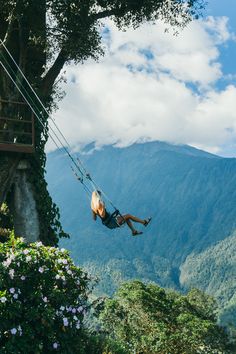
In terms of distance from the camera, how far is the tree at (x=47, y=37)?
72.2ft

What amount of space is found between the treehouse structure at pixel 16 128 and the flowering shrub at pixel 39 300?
8114 millimetres

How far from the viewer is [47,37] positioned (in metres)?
24.5

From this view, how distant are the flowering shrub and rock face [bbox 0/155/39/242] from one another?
8602 millimetres

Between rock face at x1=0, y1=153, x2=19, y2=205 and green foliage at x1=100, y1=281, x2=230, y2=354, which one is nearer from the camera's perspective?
rock face at x1=0, y1=153, x2=19, y2=205

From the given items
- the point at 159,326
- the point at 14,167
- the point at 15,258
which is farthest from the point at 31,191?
the point at 159,326

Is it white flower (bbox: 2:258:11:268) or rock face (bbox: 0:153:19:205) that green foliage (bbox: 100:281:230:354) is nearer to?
rock face (bbox: 0:153:19:205)

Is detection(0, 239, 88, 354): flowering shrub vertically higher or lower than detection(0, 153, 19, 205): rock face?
lower

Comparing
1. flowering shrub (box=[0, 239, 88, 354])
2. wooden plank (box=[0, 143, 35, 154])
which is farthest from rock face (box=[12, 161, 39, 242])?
flowering shrub (box=[0, 239, 88, 354])

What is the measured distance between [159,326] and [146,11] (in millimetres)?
31532

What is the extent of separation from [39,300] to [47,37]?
1642cm

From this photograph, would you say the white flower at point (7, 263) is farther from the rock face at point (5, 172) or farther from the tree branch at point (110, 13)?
the tree branch at point (110, 13)

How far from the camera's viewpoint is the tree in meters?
22.0

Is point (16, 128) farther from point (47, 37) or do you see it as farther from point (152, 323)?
point (152, 323)

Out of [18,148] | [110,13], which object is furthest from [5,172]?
[110,13]
